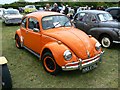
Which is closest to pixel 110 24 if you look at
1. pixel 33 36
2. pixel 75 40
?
pixel 75 40

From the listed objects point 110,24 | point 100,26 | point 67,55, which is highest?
point 110,24

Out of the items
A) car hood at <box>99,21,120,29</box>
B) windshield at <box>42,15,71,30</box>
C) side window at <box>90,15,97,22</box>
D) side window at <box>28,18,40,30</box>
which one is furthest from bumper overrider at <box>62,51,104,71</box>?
side window at <box>90,15,97,22</box>

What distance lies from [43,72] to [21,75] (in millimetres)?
671

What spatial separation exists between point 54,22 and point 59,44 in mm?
1275

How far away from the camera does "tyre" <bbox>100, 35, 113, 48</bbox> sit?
8244 mm

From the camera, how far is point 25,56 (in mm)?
7324

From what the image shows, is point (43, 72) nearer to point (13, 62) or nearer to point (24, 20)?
point (13, 62)

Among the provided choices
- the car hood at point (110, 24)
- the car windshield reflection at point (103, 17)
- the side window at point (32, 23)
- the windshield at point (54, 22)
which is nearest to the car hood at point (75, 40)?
the windshield at point (54, 22)

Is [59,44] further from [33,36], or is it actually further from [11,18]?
[11,18]

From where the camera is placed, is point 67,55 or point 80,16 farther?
point 80,16

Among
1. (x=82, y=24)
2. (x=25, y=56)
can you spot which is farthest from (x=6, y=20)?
(x=25, y=56)

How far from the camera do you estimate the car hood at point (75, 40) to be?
17.6 ft

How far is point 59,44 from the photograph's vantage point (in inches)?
216

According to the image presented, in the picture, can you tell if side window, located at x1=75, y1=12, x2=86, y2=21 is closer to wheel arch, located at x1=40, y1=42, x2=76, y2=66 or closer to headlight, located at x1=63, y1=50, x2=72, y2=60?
wheel arch, located at x1=40, y1=42, x2=76, y2=66
